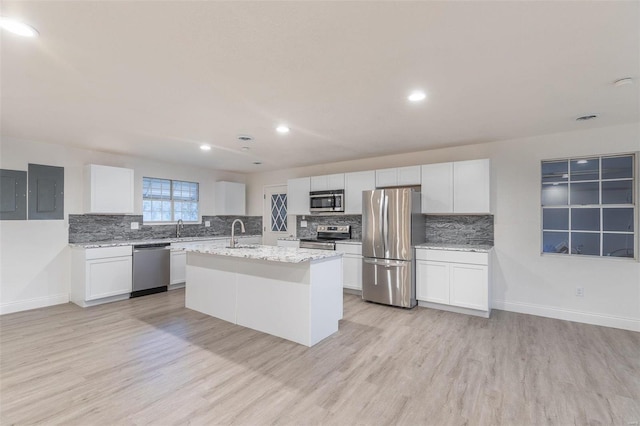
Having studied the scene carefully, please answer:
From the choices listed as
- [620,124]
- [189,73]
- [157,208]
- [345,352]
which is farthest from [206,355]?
[620,124]

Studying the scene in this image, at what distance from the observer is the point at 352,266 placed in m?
4.99

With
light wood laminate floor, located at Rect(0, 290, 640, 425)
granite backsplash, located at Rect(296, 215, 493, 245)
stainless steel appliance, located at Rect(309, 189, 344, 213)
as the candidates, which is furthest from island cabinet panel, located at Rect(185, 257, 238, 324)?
granite backsplash, located at Rect(296, 215, 493, 245)

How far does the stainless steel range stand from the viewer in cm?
522

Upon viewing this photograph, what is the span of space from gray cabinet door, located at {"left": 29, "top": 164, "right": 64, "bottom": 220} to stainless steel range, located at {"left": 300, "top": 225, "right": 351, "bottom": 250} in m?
3.83

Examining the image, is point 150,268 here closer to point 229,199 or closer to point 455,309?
point 229,199

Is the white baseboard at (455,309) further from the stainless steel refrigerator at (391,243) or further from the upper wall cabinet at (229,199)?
the upper wall cabinet at (229,199)

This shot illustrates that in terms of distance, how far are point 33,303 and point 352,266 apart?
4.70 m

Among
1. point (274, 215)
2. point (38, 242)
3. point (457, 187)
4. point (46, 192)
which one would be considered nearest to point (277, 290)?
point (457, 187)

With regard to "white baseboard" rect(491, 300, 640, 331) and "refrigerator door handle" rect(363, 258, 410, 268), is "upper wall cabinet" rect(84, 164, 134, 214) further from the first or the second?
"white baseboard" rect(491, 300, 640, 331)

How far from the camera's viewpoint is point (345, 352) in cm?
287

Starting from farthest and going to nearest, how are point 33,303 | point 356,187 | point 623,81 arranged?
point 356,187, point 33,303, point 623,81

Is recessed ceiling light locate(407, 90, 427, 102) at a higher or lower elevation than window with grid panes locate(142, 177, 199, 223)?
higher

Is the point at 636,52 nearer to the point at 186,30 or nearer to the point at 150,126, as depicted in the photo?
the point at 186,30

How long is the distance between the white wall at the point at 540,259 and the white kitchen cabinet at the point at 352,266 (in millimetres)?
1964
